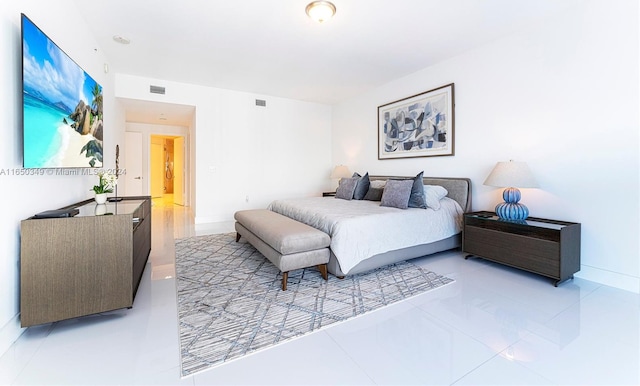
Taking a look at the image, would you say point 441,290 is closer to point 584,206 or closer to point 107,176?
point 584,206

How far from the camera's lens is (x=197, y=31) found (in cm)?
321

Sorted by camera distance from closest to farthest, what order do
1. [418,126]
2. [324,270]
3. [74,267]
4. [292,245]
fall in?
[74,267]
[292,245]
[324,270]
[418,126]

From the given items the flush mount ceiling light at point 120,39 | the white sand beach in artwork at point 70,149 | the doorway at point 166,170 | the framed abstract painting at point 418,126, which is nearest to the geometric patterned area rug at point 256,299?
the white sand beach in artwork at point 70,149

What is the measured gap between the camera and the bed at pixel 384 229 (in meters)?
2.64

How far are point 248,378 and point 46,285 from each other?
4.66 ft

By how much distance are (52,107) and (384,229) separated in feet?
9.43

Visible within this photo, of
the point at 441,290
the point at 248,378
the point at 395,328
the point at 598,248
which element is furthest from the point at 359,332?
the point at 598,248

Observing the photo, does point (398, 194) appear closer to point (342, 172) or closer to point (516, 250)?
point (516, 250)

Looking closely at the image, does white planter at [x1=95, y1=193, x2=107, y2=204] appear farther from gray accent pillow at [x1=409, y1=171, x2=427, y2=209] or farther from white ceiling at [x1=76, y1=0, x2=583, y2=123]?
gray accent pillow at [x1=409, y1=171, x2=427, y2=209]

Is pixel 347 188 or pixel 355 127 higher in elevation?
pixel 355 127

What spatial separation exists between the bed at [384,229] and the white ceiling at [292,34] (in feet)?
6.06

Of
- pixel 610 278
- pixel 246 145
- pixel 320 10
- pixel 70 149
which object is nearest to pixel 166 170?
pixel 246 145

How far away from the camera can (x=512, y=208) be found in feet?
9.62

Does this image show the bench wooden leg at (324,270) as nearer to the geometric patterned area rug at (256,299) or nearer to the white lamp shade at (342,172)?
the geometric patterned area rug at (256,299)
